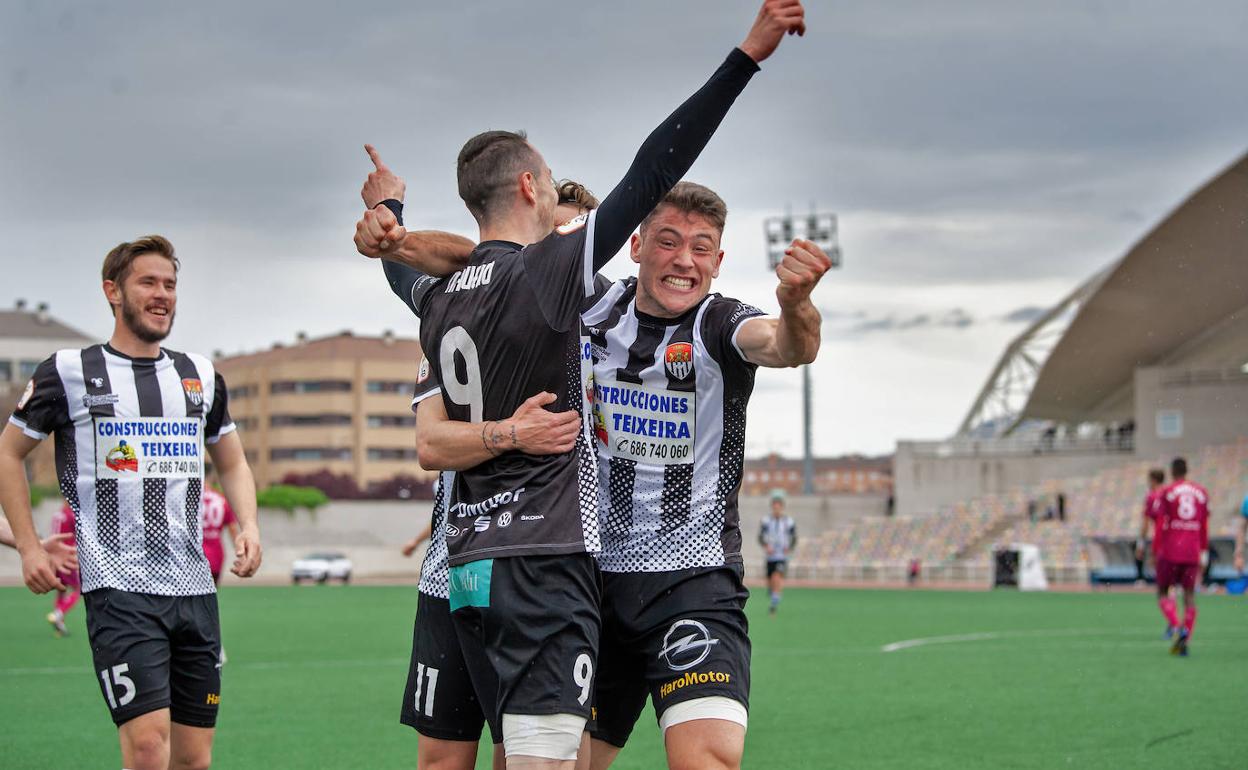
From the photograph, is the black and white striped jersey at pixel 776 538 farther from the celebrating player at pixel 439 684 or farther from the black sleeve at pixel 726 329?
the celebrating player at pixel 439 684

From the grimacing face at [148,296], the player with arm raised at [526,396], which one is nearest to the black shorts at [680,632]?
the player with arm raised at [526,396]

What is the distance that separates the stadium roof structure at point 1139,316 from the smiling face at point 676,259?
52580mm

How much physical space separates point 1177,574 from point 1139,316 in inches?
2045

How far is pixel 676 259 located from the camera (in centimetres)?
492

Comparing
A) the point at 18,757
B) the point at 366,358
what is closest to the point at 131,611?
the point at 18,757

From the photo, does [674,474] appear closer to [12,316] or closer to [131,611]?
[131,611]

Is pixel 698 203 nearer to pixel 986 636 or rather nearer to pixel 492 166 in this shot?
pixel 492 166

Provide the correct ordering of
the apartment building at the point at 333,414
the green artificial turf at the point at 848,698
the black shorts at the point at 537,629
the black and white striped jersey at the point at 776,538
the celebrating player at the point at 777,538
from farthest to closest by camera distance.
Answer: the apartment building at the point at 333,414
the black and white striped jersey at the point at 776,538
the celebrating player at the point at 777,538
the green artificial turf at the point at 848,698
the black shorts at the point at 537,629

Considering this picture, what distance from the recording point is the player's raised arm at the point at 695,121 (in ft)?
13.1

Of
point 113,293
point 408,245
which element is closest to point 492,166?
point 408,245

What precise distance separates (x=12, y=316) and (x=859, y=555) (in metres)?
79.3

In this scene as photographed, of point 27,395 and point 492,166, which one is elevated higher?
point 492,166

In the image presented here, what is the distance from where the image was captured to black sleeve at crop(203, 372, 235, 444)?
252 inches

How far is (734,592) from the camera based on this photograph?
4809 millimetres
